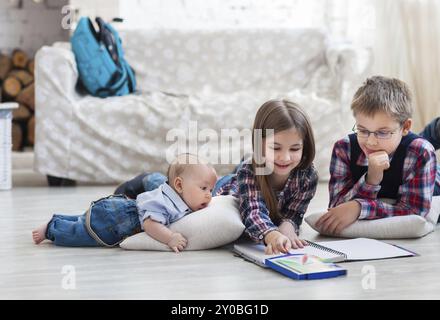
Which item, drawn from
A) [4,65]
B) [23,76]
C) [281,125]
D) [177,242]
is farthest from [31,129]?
[281,125]

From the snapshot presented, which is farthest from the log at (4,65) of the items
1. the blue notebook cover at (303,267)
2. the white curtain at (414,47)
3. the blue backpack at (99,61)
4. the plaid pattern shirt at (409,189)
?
the blue notebook cover at (303,267)

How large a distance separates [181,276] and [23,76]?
3.37m

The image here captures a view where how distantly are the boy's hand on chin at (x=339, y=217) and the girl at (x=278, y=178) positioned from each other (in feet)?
0.42

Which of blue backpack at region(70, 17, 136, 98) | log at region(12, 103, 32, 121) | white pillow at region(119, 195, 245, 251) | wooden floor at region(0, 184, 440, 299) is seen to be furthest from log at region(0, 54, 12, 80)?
white pillow at region(119, 195, 245, 251)

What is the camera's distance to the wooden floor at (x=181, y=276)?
152cm

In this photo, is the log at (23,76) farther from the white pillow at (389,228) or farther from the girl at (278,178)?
the white pillow at (389,228)

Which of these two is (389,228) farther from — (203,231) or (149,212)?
(149,212)

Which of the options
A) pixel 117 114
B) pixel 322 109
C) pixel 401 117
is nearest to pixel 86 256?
pixel 401 117

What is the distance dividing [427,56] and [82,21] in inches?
71.8

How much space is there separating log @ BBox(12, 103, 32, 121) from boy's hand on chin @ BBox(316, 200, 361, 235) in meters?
3.00

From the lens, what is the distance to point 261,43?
4051 millimetres

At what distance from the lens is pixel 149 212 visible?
197 cm

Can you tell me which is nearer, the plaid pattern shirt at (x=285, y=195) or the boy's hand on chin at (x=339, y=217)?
the plaid pattern shirt at (x=285, y=195)

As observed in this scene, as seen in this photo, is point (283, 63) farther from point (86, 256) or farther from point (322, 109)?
point (86, 256)
